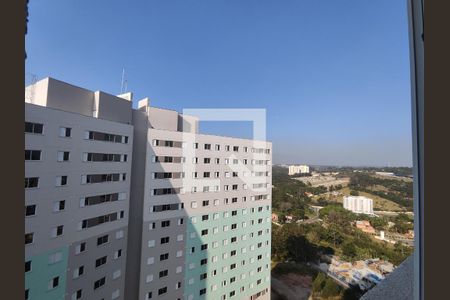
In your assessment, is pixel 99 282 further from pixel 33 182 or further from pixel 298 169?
pixel 298 169

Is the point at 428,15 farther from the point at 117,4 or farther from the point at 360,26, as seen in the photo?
the point at 360,26

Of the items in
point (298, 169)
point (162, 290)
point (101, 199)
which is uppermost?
point (298, 169)

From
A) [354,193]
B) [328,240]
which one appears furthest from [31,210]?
[328,240]

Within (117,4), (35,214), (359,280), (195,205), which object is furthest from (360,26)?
(359,280)

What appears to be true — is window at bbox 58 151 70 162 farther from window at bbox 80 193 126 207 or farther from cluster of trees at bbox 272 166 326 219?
cluster of trees at bbox 272 166 326 219

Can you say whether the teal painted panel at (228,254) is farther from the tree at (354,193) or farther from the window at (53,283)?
the tree at (354,193)

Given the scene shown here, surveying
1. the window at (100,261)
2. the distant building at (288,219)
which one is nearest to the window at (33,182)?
the window at (100,261)

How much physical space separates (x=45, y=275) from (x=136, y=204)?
5.98 feet

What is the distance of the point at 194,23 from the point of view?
3.23 m

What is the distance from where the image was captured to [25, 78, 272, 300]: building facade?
259 cm

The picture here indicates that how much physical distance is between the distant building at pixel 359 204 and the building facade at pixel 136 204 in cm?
230

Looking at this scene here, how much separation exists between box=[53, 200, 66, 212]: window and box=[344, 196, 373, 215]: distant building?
4.59 m

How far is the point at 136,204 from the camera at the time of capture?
4.27m

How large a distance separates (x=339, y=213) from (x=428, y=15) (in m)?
5.70
